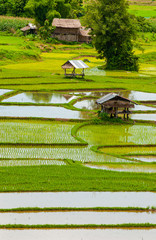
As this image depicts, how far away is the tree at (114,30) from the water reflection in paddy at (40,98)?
42.0 feet

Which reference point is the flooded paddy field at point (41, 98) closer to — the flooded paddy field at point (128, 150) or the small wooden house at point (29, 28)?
the flooded paddy field at point (128, 150)

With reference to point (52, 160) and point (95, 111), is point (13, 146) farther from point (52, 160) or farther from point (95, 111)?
point (95, 111)

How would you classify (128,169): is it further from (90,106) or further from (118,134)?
(90,106)

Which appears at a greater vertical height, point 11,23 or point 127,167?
point 11,23

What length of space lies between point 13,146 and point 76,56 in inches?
1095

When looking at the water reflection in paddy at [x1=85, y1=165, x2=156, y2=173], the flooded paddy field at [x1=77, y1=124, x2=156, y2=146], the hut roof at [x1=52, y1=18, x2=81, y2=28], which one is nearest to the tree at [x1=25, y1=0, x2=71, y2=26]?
the hut roof at [x1=52, y1=18, x2=81, y2=28]

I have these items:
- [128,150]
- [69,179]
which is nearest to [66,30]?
[128,150]

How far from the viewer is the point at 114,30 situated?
114 feet

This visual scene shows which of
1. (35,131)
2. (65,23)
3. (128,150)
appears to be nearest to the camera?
(128,150)

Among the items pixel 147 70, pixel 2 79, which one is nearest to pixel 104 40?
pixel 147 70
